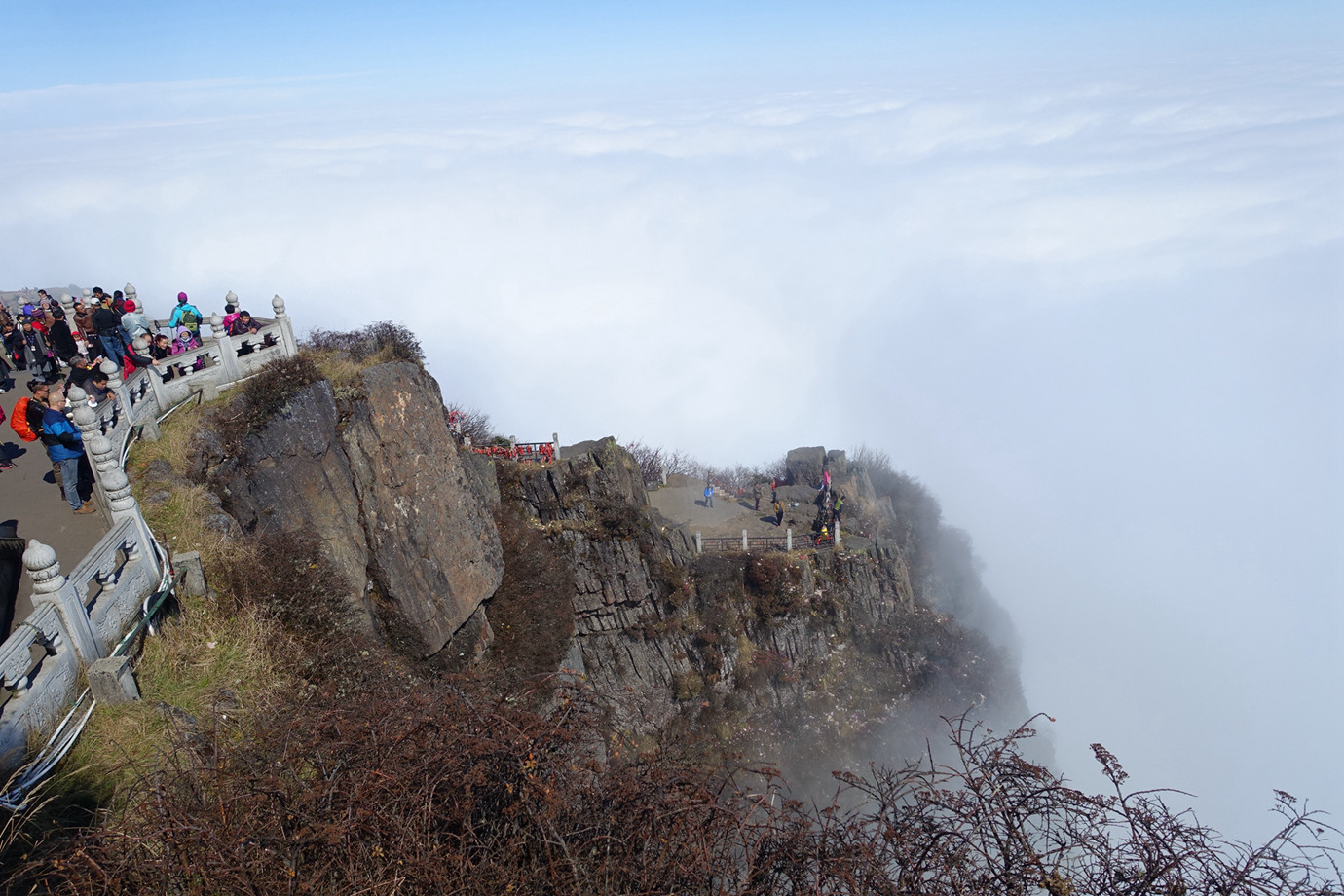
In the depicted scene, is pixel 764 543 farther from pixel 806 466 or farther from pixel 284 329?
pixel 284 329

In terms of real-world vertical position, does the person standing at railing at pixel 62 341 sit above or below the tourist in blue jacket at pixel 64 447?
above

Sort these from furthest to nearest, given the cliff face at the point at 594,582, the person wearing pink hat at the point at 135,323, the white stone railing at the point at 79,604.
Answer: the cliff face at the point at 594,582
the person wearing pink hat at the point at 135,323
the white stone railing at the point at 79,604

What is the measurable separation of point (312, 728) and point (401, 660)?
324 inches

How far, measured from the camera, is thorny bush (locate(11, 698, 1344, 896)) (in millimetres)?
4941

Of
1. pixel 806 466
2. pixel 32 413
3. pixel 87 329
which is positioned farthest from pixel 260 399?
pixel 806 466

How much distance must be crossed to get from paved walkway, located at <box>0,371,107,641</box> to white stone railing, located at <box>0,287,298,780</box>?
66cm

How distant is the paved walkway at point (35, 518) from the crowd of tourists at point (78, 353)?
0.18 meters

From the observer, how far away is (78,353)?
15.9 metres

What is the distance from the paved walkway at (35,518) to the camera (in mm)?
8773

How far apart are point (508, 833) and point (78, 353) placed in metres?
15.8

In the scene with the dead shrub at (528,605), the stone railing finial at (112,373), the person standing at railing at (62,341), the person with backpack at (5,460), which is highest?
the person standing at railing at (62,341)

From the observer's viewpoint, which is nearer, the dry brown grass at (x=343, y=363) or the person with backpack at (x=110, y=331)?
the person with backpack at (x=110, y=331)

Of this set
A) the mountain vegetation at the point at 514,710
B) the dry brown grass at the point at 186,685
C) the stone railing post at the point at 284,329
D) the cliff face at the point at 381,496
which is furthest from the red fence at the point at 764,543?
the dry brown grass at the point at 186,685

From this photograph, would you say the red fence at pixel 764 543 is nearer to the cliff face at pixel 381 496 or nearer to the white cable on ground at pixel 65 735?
the cliff face at pixel 381 496
